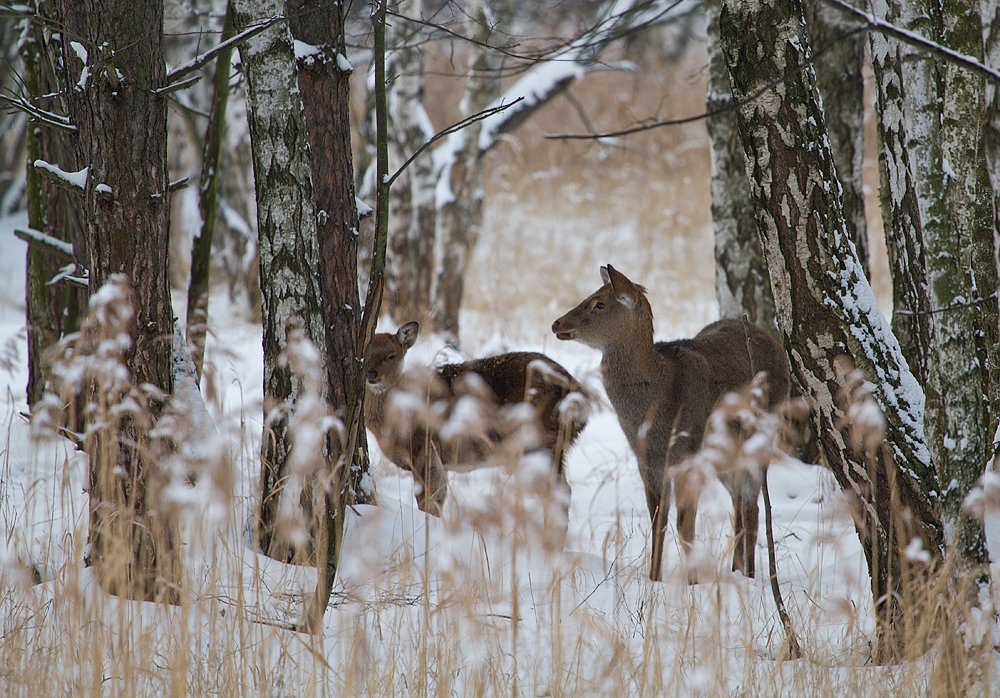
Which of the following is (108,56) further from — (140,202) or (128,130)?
(140,202)

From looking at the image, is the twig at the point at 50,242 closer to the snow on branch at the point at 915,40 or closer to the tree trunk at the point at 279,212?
the tree trunk at the point at 279,212

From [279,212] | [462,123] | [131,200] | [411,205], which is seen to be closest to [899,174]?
[462,123]

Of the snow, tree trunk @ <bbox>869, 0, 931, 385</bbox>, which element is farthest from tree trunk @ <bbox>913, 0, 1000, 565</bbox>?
the snow

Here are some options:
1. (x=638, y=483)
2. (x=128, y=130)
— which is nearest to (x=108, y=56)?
(x=128, y=130)

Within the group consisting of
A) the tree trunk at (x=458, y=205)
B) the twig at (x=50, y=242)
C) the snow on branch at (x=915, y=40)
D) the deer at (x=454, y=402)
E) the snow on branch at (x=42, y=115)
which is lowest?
the deer at (x=454, y=402)

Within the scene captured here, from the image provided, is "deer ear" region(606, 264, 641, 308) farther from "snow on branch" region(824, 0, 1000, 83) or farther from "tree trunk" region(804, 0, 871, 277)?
"snow on branch" region(824, 0, 1000, 83)

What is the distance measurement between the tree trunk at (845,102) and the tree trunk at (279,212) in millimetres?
3966

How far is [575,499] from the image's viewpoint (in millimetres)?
6770

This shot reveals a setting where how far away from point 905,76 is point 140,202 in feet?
9.38

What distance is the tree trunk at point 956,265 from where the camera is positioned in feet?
11.7

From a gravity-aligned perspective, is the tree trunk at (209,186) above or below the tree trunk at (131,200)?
above

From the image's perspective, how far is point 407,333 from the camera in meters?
6.63

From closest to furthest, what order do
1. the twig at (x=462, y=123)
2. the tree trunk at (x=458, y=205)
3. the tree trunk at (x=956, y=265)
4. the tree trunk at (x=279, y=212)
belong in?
the twig at (x=462, y=123), the tree trunk at (x=956, y=265), the tree trunk at (x=279, y=212), the tree trunk at (x=458, y=205)

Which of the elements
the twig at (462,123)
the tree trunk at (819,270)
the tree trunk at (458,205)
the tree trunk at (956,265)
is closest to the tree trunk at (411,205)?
the tree trunk at (458,205)
